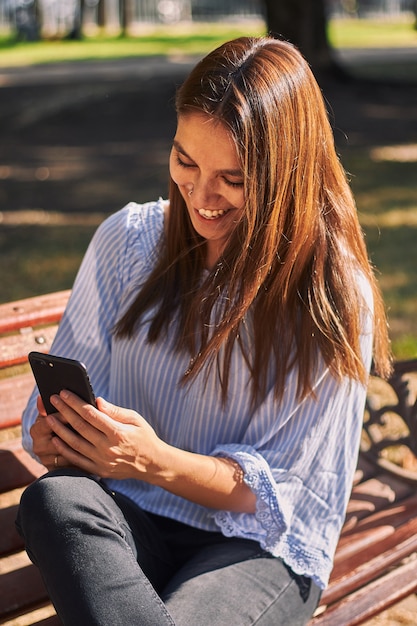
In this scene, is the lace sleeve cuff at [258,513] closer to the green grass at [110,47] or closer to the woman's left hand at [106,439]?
the woman's left hand at [106,439]

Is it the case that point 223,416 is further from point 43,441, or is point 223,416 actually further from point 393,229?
point 393,229

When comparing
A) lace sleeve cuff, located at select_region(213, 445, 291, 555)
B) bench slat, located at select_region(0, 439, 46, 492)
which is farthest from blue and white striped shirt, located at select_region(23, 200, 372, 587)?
bench slat, located at select_region(0, 439, 46, 492)

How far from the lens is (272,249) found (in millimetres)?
2361

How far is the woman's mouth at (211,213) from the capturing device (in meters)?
2.37

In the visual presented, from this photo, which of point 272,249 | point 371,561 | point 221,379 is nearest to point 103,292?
point 221,379

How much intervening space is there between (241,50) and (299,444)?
3.02 ft

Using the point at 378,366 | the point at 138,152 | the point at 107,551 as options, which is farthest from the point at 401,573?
the point at 138,152

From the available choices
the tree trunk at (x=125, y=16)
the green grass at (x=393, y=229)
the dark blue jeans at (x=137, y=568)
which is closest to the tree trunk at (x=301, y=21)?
the green grass at (x=393, y=229)

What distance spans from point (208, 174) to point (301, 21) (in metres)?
12.9

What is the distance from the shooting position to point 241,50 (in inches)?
91.7

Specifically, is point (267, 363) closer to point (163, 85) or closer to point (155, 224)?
point (155, 224)

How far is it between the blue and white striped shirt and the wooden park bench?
10.3 inches

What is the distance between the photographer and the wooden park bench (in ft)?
8.55

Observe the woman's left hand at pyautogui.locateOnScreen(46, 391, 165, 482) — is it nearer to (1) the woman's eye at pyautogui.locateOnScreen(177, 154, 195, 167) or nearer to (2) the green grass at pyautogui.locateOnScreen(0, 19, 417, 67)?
(1) the woman's eye at pyautogui.locateOnScreen(177, 154, 195, 167)
